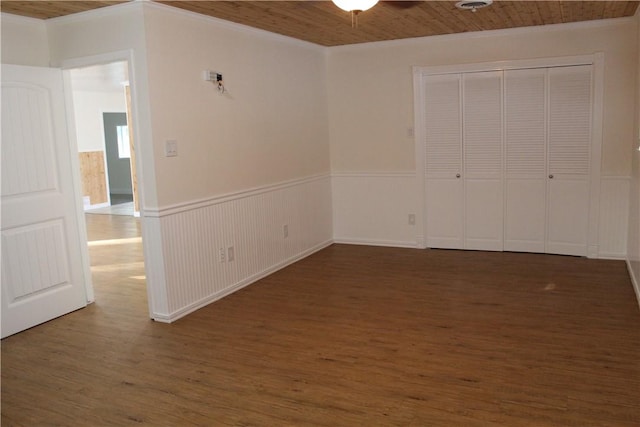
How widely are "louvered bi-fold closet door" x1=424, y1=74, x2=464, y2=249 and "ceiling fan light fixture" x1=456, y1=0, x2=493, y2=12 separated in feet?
5.01

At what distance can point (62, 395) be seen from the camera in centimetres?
306

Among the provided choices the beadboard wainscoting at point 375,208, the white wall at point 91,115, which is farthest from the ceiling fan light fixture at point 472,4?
the white wall at point 91,115

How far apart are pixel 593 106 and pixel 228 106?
357 cm

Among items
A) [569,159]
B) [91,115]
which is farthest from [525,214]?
[91,115]

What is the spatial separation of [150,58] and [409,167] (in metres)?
3.29

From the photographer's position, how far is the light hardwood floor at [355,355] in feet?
9.11

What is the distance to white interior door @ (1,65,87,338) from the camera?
395 centimetres

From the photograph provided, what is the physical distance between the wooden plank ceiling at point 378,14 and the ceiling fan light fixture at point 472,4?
0.07 metres

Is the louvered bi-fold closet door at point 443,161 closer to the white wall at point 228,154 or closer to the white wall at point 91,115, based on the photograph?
the white wall at point 228,154

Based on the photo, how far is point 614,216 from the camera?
543cm

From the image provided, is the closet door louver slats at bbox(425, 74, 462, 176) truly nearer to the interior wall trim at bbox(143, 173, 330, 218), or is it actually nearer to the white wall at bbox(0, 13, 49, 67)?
the interior wall trim at bbox(143, 173, 330, 218)

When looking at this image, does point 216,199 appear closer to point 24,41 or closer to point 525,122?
point 24,41

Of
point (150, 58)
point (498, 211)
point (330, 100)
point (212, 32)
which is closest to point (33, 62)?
point (150, 58)

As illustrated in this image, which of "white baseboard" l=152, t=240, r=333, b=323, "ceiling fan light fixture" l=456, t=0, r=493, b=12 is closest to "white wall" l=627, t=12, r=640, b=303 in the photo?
"ceiling fan light fixture" l=456, t=0, r=493, b=12
